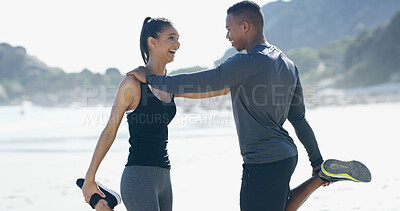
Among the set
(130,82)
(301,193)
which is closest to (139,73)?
(130,82)

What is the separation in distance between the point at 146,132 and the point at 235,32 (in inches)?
32.6

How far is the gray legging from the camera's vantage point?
2291 mm

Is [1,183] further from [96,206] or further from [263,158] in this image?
[263,158]

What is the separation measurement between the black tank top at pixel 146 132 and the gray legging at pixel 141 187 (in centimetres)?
4

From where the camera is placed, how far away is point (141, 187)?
7.56 ft

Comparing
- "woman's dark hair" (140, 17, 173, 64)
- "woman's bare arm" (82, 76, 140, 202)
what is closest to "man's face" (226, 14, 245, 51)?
"woman's dark hair" (140, 17, 173, 64)

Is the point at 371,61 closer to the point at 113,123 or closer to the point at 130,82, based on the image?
the point at 130,82

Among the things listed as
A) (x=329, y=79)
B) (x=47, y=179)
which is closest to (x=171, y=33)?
(x=47, y=179)

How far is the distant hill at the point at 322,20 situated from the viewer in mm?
133925

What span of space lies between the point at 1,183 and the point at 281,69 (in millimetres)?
5918

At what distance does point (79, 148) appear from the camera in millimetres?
11023

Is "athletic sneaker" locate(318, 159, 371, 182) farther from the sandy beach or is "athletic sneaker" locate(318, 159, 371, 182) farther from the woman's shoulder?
the sandy beach

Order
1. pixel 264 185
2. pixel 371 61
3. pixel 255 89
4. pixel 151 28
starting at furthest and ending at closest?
pixel 371 61, pixel 151 28, pixel 264 185, pixel 255 89

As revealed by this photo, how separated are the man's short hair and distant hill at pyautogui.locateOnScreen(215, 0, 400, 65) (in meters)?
127
